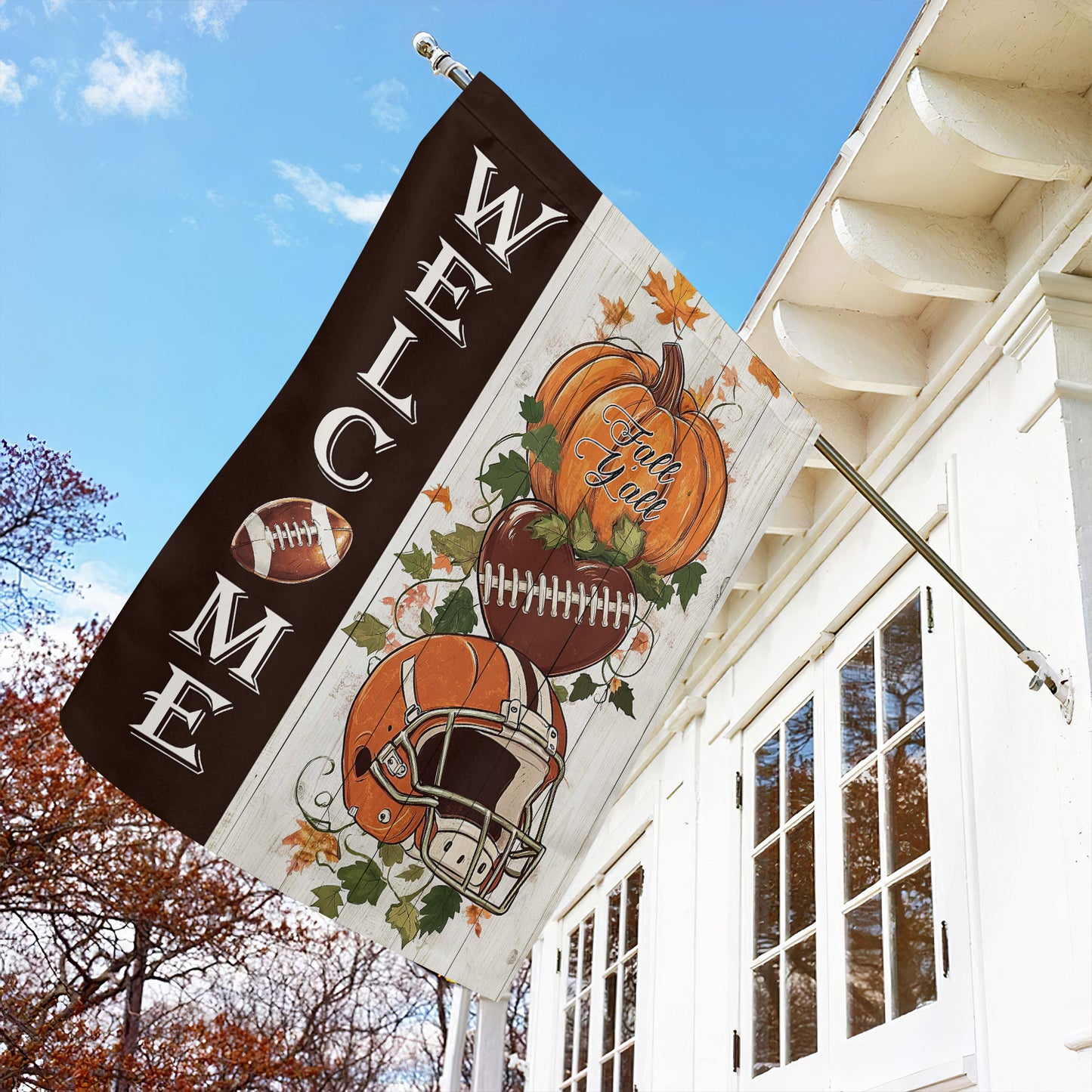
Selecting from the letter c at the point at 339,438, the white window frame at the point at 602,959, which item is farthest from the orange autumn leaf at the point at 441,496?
the white window frame at the point at 602,959

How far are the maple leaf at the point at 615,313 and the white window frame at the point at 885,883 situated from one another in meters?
1.21

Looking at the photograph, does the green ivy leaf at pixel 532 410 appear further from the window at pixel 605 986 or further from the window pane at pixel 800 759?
the window at pixel 605 986

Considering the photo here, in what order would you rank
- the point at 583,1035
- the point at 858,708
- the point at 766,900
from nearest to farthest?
1. the point at 858,708
2. the point at 766,900
3. the point at 583,1035

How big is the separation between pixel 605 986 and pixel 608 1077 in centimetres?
43

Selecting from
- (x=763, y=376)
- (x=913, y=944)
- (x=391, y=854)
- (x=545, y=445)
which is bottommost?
(x=391, y=854)

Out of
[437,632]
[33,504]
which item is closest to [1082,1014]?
[437,632]

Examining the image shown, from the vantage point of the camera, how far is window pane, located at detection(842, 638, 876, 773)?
133 inches

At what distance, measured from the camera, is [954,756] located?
112 inches

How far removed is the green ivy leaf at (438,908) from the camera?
225cm

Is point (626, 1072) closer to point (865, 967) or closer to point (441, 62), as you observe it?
point (865, 967)

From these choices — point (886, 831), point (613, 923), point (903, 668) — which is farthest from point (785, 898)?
point (613, 923)

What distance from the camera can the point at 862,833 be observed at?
10.8ft

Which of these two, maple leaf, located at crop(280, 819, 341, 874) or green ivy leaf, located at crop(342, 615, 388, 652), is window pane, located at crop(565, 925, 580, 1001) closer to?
maple leaf, located at crop(280, 819, 341, 874)

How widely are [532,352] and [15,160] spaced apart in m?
17.8
